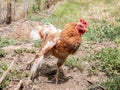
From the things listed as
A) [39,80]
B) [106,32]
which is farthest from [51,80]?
[106,32]

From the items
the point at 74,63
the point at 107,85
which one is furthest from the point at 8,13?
the point at 107,85

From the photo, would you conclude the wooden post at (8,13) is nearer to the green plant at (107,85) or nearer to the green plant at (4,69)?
the green plant at (4,69)

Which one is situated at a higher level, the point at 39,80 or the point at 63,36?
the point at 63,36

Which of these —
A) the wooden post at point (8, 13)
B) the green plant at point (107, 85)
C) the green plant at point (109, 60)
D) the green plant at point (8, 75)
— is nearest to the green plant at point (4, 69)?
the green plant at point (8, 75)

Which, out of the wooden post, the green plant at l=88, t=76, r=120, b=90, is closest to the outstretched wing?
the green plant at l=88, t=76, r=120, b=90

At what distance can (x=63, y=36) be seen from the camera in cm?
748

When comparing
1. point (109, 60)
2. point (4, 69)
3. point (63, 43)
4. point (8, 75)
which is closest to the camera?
point (63, 43)

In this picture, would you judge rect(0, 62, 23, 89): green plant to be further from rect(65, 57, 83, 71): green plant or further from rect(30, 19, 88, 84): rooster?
rect(65, 57, 83, 71): green plant

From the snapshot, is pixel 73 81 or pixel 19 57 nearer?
pixel 73 81

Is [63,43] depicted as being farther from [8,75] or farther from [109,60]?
[109,60]

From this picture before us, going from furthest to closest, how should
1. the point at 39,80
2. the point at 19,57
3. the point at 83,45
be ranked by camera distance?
the point at 83,45 < the point at 19,57 < the point at 39,80

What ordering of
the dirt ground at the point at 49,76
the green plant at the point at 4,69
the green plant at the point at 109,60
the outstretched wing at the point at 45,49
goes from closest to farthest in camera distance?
the green plant at the point at 4,69, the outstretched wing at the point at 45,49, the dirt ground at the point at 49,76, the green plant at the point at 109,60

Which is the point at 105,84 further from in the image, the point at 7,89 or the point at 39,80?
the point at 7,89

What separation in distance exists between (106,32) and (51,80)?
4.09 meters
